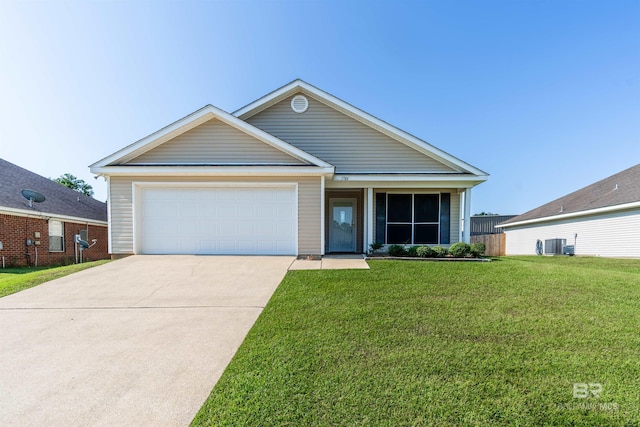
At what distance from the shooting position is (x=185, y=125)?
9.18 metres

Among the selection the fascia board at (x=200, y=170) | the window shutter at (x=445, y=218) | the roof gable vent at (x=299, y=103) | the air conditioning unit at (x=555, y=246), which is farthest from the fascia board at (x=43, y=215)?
the air conditioning unit at (x=555, y=246)

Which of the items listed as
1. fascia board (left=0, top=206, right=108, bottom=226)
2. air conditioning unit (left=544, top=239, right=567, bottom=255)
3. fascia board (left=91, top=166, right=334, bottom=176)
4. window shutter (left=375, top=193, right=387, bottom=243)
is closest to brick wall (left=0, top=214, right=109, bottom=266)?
fascia board (left=0, top=206, right=108, bottom=226)

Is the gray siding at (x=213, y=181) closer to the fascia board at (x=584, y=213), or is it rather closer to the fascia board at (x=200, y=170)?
the fascia board at (x=200, y=170)

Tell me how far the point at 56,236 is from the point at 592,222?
28183 millimetres

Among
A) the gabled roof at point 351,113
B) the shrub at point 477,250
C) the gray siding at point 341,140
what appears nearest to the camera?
the shrub at point 477,250

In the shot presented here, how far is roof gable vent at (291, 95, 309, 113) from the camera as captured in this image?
11352mm

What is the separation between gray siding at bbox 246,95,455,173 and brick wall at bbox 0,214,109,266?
37.7 feet

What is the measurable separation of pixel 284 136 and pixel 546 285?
30.9 ft

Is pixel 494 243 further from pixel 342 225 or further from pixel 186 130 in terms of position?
pixel 186 130

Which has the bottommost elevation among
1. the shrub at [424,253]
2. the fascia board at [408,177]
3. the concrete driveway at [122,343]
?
the concrete driveway at [122,343]

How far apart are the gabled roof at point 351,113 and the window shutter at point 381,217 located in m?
2.33

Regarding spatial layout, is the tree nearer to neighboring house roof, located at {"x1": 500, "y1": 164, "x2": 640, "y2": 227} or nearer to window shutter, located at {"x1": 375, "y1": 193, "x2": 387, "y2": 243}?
window shutter, located at {"x1": 375, "y1": 193, "x2": 387, "y2": 243}

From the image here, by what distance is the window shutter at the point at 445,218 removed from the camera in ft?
36.9

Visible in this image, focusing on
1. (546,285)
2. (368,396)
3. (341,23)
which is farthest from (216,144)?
(546,285)
